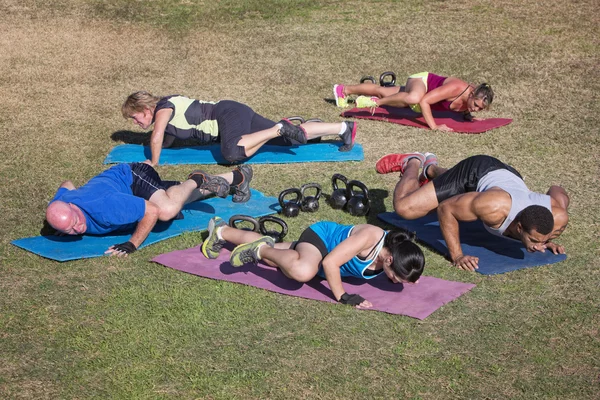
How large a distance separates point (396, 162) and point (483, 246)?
1706 mm

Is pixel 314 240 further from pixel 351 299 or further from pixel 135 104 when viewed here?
pixel 135 104

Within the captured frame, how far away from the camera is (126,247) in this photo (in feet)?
25.0

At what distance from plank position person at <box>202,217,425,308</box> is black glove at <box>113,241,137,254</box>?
50.5 inches

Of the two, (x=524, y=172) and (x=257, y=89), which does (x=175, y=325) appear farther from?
(x=257, y=89)

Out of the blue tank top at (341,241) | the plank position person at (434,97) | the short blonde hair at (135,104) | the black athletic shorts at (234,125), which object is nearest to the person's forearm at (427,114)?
the plank position person at (434,97)

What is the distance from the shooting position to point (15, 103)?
12.9m

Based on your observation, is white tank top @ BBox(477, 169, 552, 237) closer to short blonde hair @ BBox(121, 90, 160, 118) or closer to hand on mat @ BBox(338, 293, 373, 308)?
hand on mat @ BBox(338, 293, 373, 308)

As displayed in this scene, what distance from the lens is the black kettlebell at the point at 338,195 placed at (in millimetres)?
8844

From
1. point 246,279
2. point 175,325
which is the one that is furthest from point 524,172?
point 175,325

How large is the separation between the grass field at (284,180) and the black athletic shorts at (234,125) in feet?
2.09

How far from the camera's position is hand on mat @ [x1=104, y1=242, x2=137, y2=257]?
761cm

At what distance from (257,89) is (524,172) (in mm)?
5672

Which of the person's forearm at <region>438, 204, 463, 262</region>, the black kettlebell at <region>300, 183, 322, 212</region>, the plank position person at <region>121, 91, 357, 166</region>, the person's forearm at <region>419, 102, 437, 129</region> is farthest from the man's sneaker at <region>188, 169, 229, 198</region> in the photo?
the person's forearm at <region>419, 102, 437, 129</region>

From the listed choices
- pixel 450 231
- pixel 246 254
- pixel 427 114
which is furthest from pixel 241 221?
pixel 427 114
